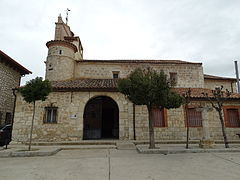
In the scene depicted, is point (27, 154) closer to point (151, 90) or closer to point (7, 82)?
point (151, 90)

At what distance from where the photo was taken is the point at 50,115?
11.0 m

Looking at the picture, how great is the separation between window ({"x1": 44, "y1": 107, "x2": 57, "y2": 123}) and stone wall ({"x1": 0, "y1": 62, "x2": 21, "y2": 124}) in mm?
4111

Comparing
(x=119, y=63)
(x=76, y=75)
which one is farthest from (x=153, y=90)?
(x=76, y=75)

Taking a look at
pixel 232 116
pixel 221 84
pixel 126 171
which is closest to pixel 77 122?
pixel 126 171

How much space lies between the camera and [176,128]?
36.2 ft

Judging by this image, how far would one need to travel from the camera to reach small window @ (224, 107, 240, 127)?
37.8ft

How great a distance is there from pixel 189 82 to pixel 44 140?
13.5 meters

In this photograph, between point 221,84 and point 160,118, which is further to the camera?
point 221,84

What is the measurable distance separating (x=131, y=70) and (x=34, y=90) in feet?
33.2

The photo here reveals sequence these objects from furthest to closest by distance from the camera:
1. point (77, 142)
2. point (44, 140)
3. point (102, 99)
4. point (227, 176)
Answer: point (102, 99) → point (44, 140) → point (77, 142) → point (227, 176)

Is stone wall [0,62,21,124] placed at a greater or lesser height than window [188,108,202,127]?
greater

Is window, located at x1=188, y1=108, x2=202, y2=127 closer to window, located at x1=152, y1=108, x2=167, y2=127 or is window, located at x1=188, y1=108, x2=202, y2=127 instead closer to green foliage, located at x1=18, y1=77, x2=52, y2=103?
window, located at x1=152, y1=108, x2=167, y2=127

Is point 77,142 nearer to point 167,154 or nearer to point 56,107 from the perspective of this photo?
point 56,107

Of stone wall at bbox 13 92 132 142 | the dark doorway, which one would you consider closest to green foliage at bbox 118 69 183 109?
stone wall at bbox 13 92 132 142
